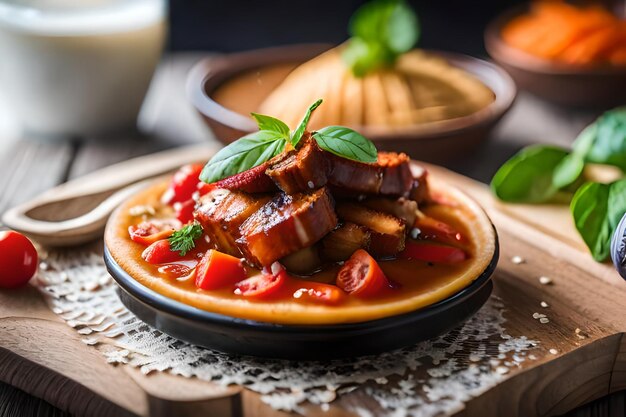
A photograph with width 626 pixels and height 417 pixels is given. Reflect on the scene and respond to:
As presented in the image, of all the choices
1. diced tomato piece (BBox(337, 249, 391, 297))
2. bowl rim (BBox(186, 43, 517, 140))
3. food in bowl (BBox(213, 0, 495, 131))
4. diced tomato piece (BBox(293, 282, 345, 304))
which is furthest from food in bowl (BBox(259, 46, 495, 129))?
diced tomato piece (BBox(293, 282, 345, 304))

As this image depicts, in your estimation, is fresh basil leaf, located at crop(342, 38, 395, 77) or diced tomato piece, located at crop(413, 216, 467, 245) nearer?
diced tomato piece, located at crop(413, 216, 467, 245)

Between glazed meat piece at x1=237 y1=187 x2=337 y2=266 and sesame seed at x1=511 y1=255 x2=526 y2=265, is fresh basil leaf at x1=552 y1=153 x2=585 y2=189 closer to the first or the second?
sesame seed at x1=511 y1=255 x2=526 y2=265

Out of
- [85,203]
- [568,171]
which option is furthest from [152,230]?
[568,171]

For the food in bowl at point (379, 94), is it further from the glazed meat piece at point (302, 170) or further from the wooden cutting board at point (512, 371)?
the glazed meat piece at point (302, 170)

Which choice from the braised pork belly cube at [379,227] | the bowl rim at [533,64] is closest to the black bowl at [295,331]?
the braised pork belly cube at [379,227]

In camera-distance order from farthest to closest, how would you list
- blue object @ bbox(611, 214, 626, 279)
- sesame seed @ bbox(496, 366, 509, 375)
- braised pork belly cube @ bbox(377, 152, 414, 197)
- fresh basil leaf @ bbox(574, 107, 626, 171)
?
fresh basil leaf @ bbox(574, 107, 626, 171), blue object @ bbox(611, 214, 626, 279), braised pork belly cube @ bbox(377, 152, 414, 197), sesame seed @ bbox(496, 366, 509, 375)

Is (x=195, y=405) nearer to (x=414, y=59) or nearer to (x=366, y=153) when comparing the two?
(x=366, y=153)

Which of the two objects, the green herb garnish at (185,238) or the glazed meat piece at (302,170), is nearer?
the glazed meat piece at (302,170)
